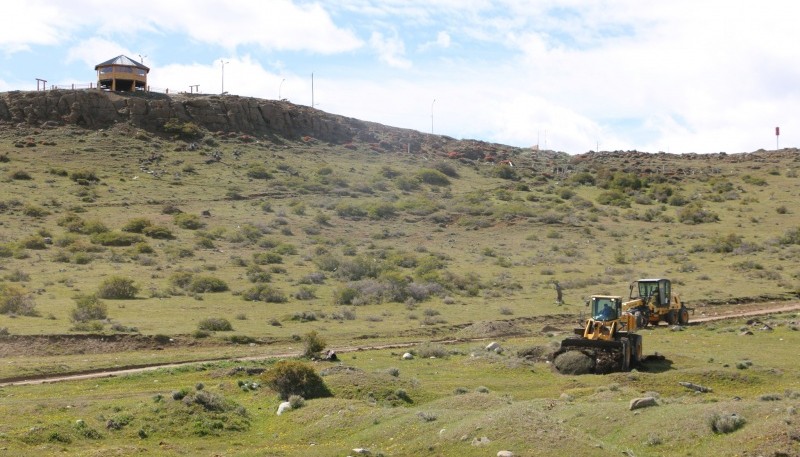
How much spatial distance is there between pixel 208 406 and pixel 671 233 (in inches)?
2442

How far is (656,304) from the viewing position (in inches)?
1524

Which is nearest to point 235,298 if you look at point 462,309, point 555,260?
point 462,309

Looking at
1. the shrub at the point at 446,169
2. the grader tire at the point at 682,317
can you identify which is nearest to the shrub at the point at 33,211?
the shrub at the point at 446,169

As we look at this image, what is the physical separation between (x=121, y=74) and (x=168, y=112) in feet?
21.4

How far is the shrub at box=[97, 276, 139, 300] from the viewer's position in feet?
146

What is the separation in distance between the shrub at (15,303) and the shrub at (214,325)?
7.34 m

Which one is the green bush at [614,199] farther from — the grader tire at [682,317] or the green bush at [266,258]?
the grader tire at [682,317]

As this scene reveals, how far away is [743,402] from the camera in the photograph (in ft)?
62.0

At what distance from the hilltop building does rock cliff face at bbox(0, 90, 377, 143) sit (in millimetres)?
1963

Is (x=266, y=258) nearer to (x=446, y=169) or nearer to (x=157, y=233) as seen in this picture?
(x=157, y=233)

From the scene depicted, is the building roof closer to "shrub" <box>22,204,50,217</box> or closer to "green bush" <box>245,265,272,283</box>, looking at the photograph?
"shrub" <box>22,204,50,217</box>

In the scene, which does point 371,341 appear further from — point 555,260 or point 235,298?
point 555,260

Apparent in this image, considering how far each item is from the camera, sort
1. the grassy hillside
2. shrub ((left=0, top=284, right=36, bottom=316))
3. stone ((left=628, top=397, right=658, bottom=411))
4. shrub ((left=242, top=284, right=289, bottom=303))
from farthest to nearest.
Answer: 1. shrub ((left=242, top=284, right=289, bottom=303))
2. shrub ((left=0, top=284, right=36, bottom=316))
3. stone ((left=628, top=397, right=658, bottom=411))
4. the grassy hillside

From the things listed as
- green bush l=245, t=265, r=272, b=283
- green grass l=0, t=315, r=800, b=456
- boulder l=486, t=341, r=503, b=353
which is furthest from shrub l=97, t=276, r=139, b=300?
boulder l=486, t=341, r=503, b=353
